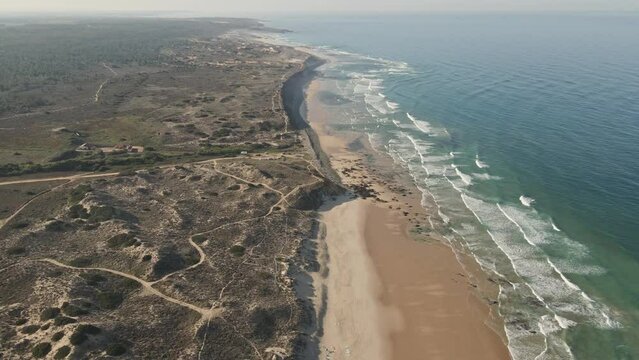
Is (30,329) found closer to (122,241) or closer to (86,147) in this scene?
(122,241)

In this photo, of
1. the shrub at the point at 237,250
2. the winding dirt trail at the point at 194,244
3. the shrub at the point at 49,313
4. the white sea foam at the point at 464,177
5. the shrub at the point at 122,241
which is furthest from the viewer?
the white sea foam at the point at 464,177

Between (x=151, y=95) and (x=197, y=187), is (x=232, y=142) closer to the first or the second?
(x=197, y=187)

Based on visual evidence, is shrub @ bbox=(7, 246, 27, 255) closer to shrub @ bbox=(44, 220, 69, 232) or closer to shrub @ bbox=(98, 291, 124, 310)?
shrub @ bbox=(44, 220, 69, 232)

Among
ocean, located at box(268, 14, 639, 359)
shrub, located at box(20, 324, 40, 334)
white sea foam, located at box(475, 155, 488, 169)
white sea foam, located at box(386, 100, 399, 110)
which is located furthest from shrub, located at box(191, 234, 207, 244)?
white sea foam, located at box(386, 100, 399, 110)

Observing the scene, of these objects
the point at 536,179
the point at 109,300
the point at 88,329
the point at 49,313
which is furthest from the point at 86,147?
the point at 536,179

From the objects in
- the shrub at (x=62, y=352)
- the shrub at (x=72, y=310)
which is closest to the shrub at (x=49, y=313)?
the shrub at (x=72, y=310)

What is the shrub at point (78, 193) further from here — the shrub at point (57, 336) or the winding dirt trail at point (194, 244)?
the shrub at point (57, 336)
